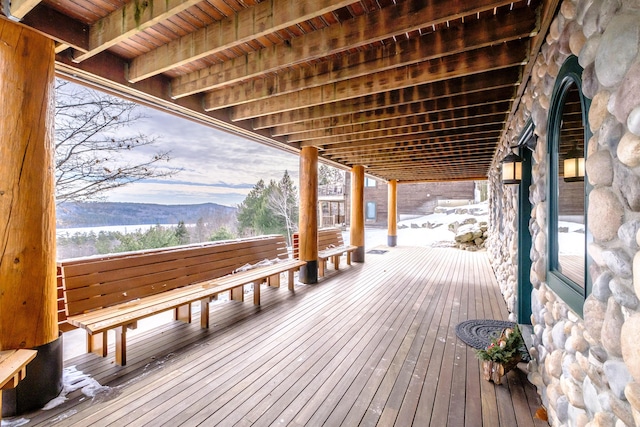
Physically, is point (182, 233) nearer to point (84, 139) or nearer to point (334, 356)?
point (84, 139)

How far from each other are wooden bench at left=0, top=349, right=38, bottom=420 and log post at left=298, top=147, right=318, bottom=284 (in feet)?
12.4

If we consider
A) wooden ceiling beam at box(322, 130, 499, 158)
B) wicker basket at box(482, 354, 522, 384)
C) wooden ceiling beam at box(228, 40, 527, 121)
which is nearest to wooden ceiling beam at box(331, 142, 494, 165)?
wooden ceiling beam at box(322, 130, 499, 158)

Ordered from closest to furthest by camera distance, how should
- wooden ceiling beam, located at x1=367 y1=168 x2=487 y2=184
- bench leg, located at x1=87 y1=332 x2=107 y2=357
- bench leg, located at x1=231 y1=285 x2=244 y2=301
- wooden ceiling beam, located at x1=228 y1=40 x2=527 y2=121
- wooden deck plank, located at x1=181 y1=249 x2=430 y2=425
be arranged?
wooden deck plank, located at x1=181 y1=249 x2=430 y2=425 < wooden ceiling beam, located at x1=228 y1=40 x2=527 y2=121 < bench leg, located at x1=87 y1=332 x2=107 y2=357 < bench leg, located at x1=231 y1=285 x2=244 y2=301 < wooden ceiling beam, located at x1=367 y1=168 x2=487 y2=184

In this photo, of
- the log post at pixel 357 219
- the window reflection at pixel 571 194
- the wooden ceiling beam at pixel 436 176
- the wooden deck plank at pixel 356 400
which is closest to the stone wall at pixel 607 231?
the window reflection at pixel 571 194

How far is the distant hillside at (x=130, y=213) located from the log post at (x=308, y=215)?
5426mm

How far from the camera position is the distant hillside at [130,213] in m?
7.71

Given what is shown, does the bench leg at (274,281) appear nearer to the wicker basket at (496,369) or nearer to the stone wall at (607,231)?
the wicker basket at (496,369)

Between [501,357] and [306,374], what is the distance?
159 centimetres

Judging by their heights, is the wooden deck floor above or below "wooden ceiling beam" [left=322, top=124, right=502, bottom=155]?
below

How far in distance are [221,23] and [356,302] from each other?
3730 mm

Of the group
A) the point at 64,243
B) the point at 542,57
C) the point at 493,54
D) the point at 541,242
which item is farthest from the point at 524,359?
the point at 64,243

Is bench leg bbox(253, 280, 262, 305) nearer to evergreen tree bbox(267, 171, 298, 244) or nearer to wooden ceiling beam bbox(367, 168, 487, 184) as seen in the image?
wooden ceiling beam bbox(367, 168, 487, 184)

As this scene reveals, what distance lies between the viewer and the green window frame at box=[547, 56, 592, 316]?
1.40 meters

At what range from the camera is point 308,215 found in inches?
208
